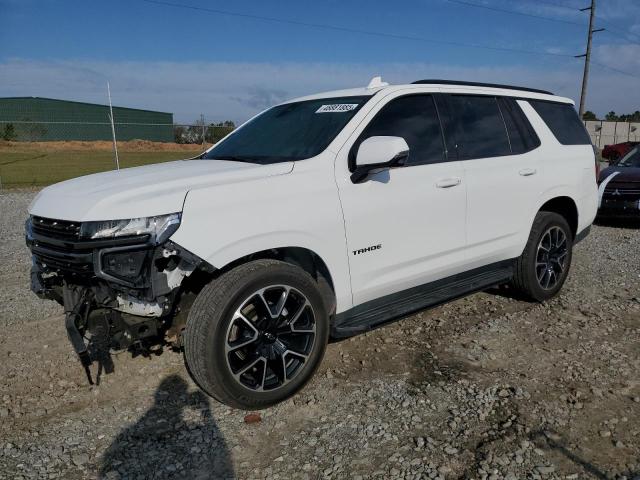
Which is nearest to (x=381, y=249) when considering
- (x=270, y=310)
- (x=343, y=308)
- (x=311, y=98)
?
(x=343, y=308)

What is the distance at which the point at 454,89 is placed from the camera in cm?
433

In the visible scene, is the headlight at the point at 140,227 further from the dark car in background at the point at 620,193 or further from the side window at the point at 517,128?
the dark car in background at the point at 620,193

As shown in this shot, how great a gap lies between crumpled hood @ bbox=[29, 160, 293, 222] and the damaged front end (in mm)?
53

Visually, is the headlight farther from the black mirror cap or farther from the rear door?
the rear door

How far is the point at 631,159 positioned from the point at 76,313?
10.2 metres

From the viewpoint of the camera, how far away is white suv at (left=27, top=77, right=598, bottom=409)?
2.90 metres

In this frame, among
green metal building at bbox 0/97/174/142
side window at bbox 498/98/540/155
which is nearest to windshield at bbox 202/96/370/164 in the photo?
side window at bbox 498/98/540/155

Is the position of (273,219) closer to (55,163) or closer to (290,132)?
(290,132)

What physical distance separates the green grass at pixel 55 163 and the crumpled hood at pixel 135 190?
14.3 metres

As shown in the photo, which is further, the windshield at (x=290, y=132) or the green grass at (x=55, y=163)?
the green grass at (x=55, y=163)

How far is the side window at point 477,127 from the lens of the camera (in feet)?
13.9

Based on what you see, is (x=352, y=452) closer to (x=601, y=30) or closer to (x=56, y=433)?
(x=56, y=433)

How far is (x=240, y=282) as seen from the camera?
300 cm

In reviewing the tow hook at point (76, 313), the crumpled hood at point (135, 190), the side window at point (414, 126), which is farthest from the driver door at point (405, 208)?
the tow hook at point (76, 313)
